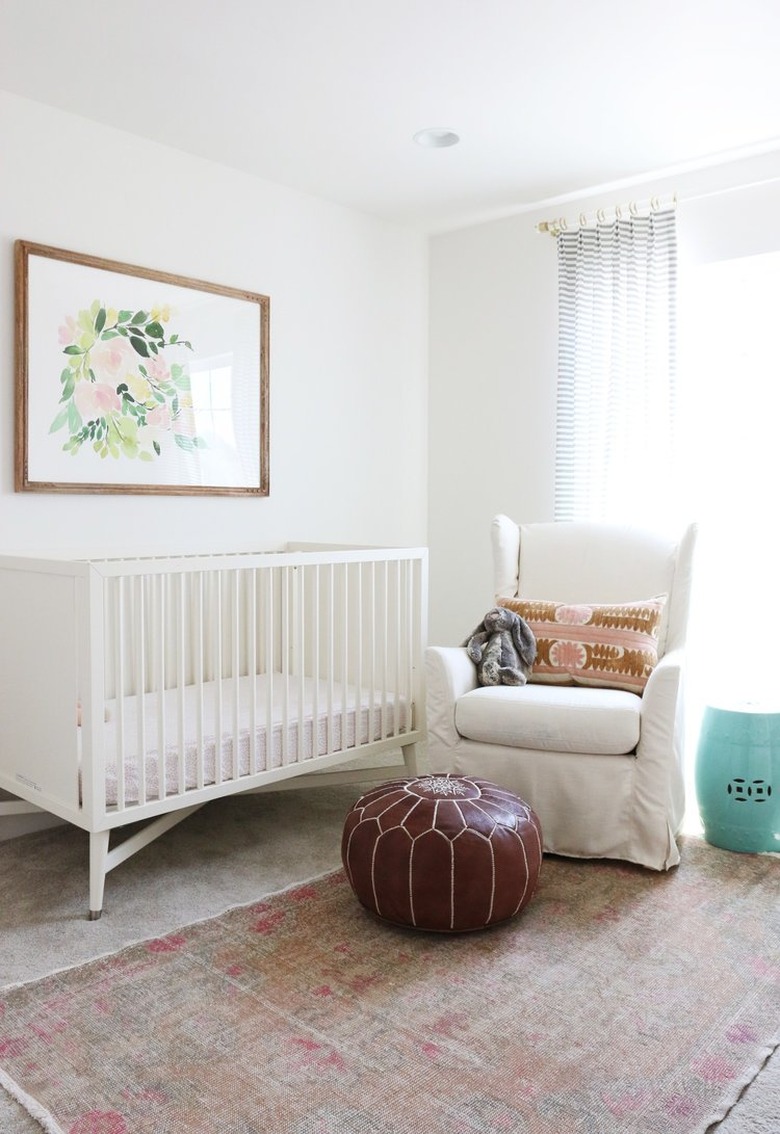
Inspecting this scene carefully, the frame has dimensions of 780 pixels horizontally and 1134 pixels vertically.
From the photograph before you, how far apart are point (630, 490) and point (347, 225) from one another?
1604mm

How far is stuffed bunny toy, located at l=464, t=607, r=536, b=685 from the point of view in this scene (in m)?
2.89

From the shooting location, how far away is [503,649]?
2934mm

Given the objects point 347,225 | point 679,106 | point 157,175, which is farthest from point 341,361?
point 679,106

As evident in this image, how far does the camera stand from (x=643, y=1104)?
5.08ft

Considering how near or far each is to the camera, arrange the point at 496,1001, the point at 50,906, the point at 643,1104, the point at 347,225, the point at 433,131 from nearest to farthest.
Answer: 1. the point at 643,1104
2. the point at 496,1001
3. the point at 50,906
4. the point at 433,131
5. the point at 347,225

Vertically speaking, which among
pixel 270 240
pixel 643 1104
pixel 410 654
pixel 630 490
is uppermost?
pixel 270 240

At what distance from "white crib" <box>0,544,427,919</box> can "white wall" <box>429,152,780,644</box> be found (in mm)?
923

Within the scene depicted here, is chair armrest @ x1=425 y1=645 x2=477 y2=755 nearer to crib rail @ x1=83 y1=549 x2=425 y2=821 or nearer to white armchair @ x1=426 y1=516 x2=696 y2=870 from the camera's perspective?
white armchair @ x1=426 y1=516 x2=696 y2=870

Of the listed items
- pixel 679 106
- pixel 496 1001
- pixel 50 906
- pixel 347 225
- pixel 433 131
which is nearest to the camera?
Result: pixel 496 1001

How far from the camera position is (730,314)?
339cm

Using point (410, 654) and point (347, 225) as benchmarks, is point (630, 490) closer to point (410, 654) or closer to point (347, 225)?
point (410, 654)

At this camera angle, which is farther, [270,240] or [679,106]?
[270,240]

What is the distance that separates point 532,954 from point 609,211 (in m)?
2.78

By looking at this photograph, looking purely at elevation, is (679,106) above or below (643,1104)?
above
